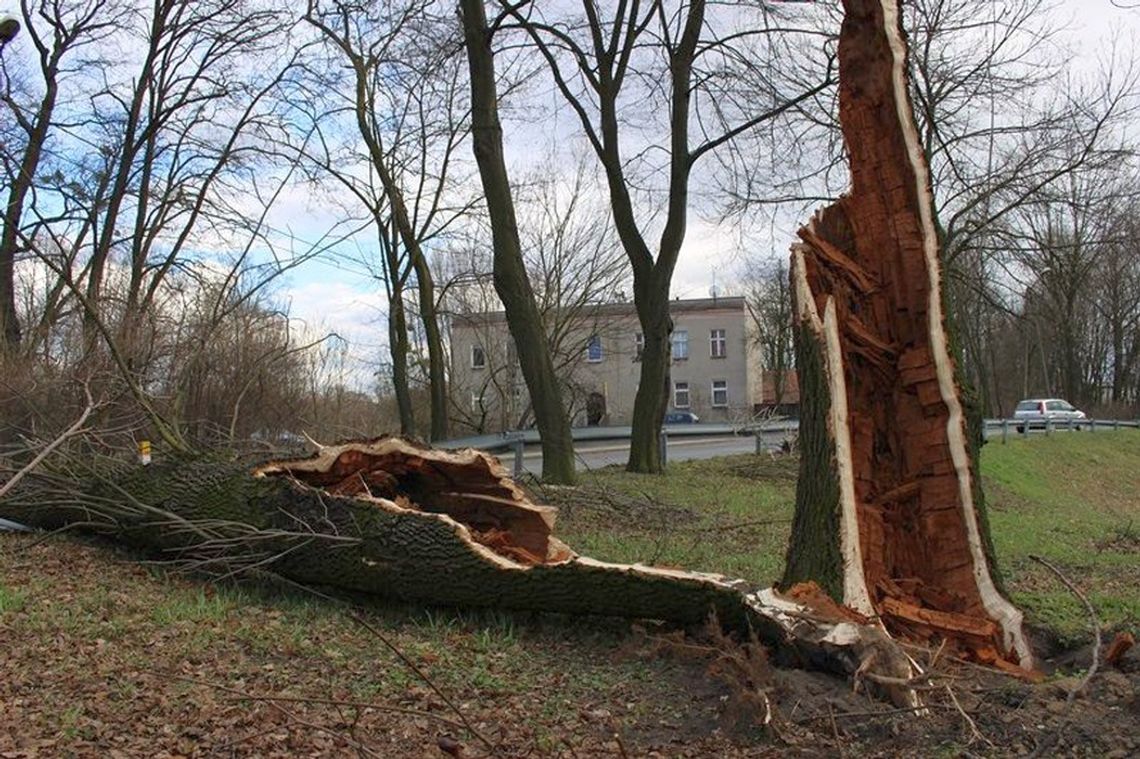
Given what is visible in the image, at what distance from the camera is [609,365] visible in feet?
183

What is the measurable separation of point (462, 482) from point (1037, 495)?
14.6 m

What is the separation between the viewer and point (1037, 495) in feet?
58.0

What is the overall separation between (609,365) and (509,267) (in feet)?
145

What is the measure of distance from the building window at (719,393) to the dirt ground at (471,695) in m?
55.9

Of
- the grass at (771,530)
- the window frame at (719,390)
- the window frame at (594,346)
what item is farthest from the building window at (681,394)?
the grass at (771,530)

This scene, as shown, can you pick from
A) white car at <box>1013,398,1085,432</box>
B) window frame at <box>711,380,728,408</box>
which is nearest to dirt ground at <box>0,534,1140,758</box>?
white car at <box>1013,398,1085,432</box>

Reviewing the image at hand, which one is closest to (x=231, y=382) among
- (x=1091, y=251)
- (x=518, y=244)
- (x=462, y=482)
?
(x=518, y=244)

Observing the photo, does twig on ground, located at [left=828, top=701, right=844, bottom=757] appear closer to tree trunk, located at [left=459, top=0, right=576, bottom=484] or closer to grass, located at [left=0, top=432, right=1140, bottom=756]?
grass, located at [left=0, top=432, right=1140, bottom=756]

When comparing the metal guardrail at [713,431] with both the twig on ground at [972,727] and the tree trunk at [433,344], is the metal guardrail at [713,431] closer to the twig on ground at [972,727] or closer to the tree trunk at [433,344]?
the tree trunk at [433,344]

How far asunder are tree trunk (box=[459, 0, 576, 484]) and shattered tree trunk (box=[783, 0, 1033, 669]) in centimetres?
656

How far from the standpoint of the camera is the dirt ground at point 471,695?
3.64 metres

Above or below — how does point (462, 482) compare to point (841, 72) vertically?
below

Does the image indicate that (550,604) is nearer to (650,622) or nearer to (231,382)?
(650,622)

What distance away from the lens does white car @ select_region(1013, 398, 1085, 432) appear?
29345 millimetres
